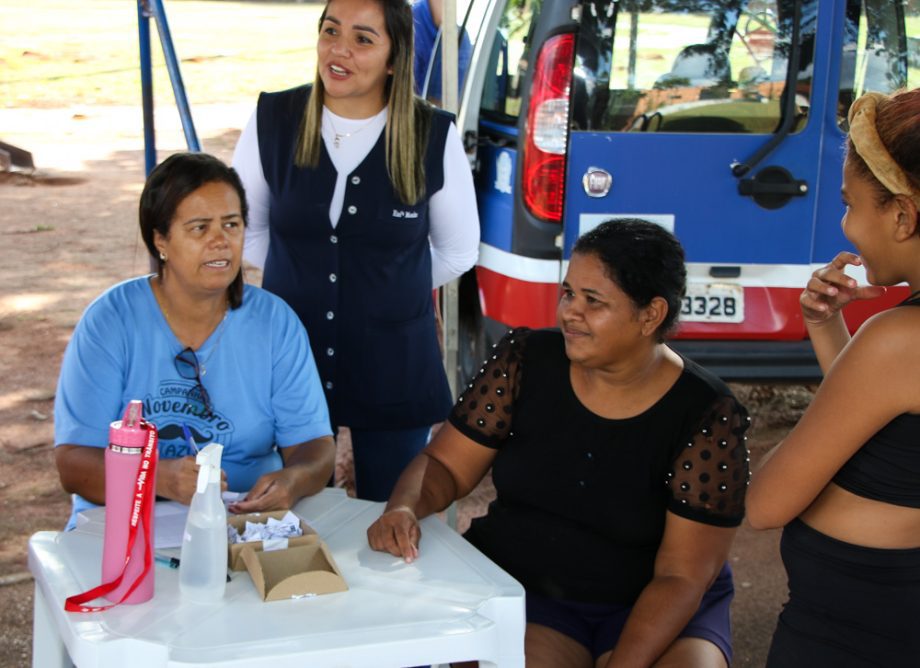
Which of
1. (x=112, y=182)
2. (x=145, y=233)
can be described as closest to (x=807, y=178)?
(x=145, y=233)

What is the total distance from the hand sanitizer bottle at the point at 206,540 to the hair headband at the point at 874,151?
1086mm

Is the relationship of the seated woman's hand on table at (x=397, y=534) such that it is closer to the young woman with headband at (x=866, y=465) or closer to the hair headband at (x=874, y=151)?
the young woman with headband at (x=866, y=465)

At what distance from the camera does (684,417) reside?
2.33 metres

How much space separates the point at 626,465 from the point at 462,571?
1.38 ft

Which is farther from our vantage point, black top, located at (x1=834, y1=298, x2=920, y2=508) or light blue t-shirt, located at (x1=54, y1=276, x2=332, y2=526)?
light blue t-shirt, located at (x1=54, y1=276, x2=332, y2=526)

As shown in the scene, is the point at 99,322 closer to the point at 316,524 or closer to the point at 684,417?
the point at 316,524

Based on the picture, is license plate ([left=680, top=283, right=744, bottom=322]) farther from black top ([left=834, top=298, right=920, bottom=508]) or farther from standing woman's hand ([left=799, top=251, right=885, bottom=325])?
black top ([left=834, top=298, right=920, bottom=508])

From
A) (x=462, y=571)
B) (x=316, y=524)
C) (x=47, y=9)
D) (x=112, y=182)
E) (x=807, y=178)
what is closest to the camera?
(x=462, y=571)

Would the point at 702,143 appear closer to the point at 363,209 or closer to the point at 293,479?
the point at 363,209

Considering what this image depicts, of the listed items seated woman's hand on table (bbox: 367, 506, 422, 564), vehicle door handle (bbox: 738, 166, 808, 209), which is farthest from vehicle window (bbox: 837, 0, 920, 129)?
seated woman's hand on table (bbox: 367, 506, 422, 564)

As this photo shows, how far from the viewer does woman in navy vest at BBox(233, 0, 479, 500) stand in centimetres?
283

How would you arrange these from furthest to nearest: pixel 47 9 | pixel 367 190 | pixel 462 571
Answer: pixel 47 9
pixel 367 190
pixel 462 571

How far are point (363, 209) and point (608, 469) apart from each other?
908 millimetres

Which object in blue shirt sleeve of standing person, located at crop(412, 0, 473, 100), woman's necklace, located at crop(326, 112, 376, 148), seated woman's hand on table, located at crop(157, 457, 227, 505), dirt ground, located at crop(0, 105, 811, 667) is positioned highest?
blue shirt sleeve of standing person, located at crop(412, 0, 473, 100)
